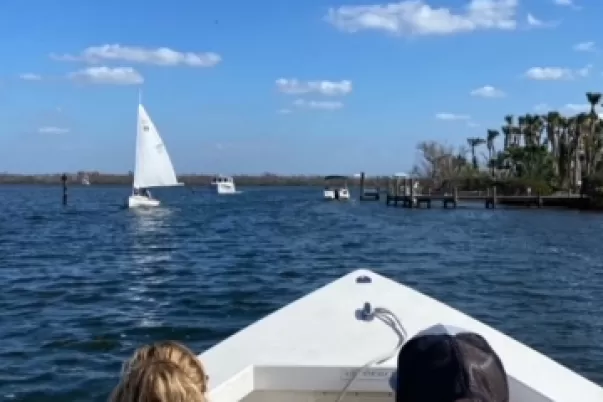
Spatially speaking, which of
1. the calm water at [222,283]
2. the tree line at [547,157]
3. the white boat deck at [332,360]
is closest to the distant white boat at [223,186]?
the tree line at [547,157]

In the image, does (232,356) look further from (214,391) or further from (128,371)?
(128,371)

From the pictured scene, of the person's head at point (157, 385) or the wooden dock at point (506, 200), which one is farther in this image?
the wooden dock at point (506, 200)

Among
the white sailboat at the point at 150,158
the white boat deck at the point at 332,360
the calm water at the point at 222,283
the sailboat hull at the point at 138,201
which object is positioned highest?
the white sailboat at the point at 150,158

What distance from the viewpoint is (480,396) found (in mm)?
2262

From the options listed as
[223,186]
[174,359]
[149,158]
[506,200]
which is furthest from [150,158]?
[223,186]

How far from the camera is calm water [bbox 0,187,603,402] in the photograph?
11.4m

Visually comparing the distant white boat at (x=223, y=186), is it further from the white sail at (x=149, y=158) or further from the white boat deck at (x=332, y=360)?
the white boat deck at (x=332, y=360)

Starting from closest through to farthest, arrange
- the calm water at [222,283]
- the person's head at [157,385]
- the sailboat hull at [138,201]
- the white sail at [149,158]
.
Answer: the person's head at [157,385]
the calm water at [222,283]
the white sail at [149,158]
the sailboat hull at [138,201]

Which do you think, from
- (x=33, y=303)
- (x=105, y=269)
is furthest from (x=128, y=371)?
Result: (x=105, y=269)

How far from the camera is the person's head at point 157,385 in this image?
7.03 feet

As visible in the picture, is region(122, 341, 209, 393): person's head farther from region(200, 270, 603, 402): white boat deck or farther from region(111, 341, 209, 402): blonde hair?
region(200, 270, 603, 402): white boat deck

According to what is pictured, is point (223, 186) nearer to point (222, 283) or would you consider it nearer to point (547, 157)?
point (547, 157)

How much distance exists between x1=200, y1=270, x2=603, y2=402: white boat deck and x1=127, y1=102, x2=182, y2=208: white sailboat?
52.4 metres

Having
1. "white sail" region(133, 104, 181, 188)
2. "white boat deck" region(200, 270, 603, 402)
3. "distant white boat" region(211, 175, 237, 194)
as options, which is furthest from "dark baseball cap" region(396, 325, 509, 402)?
"distant white boat" region(211, 175, 237, 194)
